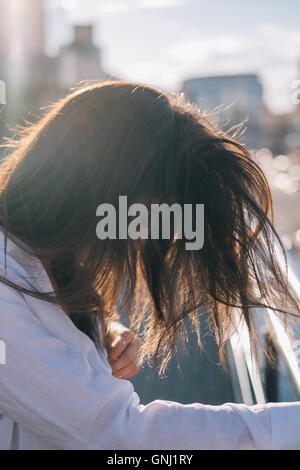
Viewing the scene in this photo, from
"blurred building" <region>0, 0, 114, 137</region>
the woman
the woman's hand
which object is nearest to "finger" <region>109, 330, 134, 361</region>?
the woman's hand

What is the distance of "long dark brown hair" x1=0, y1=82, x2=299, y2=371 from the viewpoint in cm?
96

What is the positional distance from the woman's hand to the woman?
0.80 ft

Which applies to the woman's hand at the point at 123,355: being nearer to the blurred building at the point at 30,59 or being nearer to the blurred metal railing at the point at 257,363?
the blurred metal railing at the point at 257,363

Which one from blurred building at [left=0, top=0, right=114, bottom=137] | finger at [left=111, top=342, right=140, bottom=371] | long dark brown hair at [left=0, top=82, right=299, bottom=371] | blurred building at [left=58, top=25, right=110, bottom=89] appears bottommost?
finger at [left=111, top=342, right=140, bottom=371]

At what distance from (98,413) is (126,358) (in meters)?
0.53

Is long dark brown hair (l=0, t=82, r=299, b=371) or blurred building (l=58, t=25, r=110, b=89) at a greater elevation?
blurred building (l=58, t=25, r=110, b=89)

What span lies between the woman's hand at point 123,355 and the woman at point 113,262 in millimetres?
242

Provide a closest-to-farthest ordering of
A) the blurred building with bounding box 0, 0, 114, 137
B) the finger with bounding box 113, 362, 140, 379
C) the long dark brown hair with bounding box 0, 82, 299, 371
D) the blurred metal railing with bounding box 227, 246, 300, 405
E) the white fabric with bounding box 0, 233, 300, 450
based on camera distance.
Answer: the white fabric with bounding box 0, 233, 300, 450, the long dark brown hair with bounding box 0, 82, 299, 371, the blurred metal railing with bounding box 227, 246, 300, 405, the finger with bounding box 113, 362, 140, 379, the blurred building with bounding box 0, 0, 114, 137

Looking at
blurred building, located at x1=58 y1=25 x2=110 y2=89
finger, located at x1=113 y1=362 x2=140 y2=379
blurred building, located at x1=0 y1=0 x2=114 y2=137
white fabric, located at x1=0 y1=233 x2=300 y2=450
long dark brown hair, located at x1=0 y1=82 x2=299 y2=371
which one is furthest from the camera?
blurred building, located at x1=58 y1=25 x2=110 y2=89

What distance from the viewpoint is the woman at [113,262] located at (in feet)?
2.70

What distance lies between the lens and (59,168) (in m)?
0.99

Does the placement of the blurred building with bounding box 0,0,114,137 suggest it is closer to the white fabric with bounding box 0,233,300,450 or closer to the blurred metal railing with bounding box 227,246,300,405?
the blurred metal railing with bounding box 227,246,300,405
